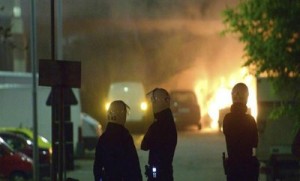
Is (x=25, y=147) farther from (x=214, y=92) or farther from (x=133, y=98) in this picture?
(x=214, y=92)

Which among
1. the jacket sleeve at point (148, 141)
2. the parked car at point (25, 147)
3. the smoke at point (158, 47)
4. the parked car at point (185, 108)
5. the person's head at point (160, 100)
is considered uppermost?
the smoke at point (158, 47)

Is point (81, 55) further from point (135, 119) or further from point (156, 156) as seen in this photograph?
point (156, 156)

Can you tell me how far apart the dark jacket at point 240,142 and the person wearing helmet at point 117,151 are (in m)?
1.51

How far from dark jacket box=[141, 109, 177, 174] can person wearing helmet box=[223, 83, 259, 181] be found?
67 centimetres

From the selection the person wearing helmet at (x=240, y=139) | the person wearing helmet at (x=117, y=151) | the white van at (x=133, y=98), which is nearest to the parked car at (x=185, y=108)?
the white van at (x=133, y=98)

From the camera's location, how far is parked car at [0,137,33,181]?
17766mm

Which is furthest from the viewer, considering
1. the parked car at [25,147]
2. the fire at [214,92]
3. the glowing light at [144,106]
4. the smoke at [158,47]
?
the smoke at [158,47]

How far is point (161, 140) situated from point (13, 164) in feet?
32.4

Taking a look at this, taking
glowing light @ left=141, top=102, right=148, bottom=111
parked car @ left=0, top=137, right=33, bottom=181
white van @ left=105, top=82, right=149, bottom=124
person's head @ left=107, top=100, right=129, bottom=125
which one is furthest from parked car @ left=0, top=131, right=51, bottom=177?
glowing light @ left=141, top=102, right=148, bottom=111

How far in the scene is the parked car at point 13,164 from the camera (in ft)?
58.3

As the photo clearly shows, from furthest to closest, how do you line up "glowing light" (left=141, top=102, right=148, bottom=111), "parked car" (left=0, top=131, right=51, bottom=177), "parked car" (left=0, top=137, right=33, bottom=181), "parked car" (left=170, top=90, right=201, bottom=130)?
"glowing light" (left=141, top=102, right=148, bottom=111) < "parked car" (left=170, top=90, right=201, bottom=130) < "parked car" (left=0, top=131, right=51, bottom=177) < "parked car" (left=0, top=137, right=33, bottom=181)

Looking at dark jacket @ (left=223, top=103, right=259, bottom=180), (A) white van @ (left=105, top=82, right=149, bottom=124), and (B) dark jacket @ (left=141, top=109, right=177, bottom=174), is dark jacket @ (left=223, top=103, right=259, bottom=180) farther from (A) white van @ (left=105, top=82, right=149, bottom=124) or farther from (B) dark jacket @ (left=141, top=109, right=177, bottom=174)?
(A) white van @ (left=105, top=82, right=149, bottom=124)

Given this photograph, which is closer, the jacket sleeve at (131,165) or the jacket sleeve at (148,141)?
the jacket sleeve at (131,165)

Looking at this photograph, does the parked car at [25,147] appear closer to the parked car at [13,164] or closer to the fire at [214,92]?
the parked car at [13,164]
